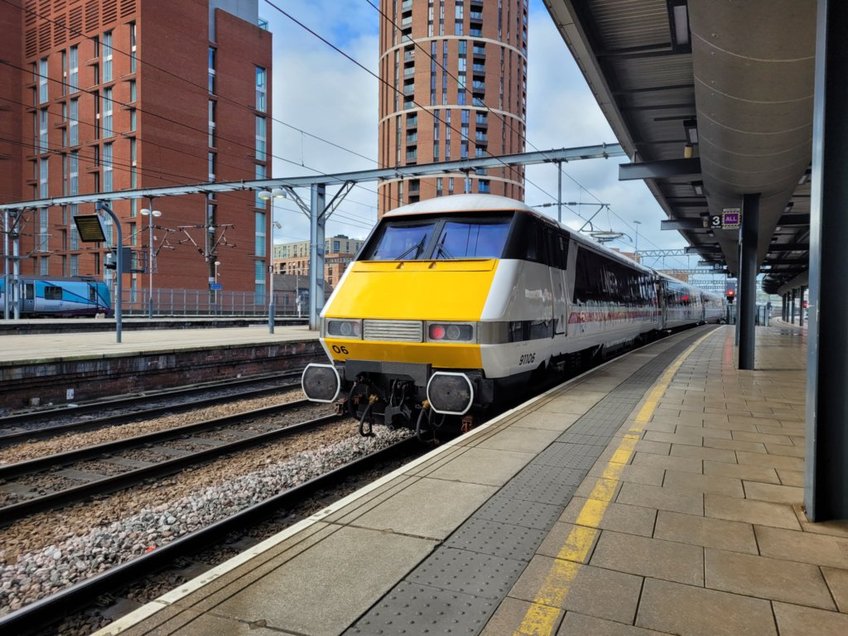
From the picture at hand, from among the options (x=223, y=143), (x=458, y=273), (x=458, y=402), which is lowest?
(x=458, y=402)

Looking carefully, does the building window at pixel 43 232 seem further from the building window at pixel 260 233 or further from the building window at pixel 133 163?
the building window at pixel 260 233

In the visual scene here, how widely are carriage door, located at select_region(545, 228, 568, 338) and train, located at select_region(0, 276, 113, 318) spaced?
38.2 meters

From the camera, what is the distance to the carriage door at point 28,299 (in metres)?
37.4

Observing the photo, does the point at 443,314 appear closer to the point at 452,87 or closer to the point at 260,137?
the point at 260,137

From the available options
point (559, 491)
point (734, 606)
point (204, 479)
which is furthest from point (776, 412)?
point (204, 479)

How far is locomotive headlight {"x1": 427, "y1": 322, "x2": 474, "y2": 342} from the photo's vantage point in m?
6.25

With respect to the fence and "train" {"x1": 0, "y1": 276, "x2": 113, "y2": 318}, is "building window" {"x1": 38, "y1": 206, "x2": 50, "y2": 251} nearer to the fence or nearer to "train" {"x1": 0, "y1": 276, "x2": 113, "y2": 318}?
the fence

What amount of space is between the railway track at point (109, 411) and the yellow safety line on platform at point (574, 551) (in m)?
7.62

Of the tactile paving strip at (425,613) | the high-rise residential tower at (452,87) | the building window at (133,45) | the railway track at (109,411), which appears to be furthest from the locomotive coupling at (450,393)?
the high-rise residential tower at (452,87)

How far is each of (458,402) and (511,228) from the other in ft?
7.39

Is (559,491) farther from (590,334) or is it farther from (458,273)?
(590,334)

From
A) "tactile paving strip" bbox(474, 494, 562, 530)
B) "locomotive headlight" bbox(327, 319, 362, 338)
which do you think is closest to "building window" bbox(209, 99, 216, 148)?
"locomotive headlight" bbox(327, 319, 362, 338)

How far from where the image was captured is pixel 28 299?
37.5 m

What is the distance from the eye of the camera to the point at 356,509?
152 inches
